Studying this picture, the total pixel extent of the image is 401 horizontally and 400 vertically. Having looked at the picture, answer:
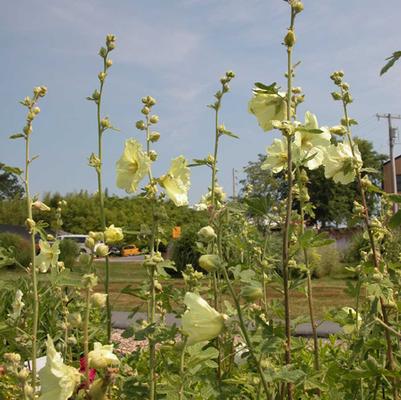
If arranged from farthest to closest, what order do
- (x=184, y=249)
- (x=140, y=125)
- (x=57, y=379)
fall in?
1. (x=184, y=249)
2. (x=140, y=125)
3. (x=57, y=379)

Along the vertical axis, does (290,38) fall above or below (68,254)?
above

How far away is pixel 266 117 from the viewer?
1.50 metres

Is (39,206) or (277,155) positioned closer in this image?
(277,155)

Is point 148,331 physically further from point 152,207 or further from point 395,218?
point 395,218

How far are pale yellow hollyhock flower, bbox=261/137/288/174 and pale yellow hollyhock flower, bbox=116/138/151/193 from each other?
0.38 metres

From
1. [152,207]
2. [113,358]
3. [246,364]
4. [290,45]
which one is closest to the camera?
[113,358]

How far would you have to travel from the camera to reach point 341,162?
75.4 inches

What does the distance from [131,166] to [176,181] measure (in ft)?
0.51

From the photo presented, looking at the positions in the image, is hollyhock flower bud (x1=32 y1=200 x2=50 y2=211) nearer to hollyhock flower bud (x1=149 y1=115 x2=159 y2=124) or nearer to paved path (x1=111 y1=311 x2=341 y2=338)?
hollyhock flower bud (x1=149 y1=115 x2=159 y2=124)

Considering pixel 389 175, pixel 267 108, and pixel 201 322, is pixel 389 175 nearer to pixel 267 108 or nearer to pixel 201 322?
pixel 267 108

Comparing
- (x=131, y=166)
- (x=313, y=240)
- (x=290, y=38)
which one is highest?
(x=290, y=38)

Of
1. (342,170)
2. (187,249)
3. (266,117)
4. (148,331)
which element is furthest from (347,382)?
(187,249)

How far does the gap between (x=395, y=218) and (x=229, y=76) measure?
1472mm

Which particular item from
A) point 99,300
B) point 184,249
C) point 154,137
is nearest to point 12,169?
point 154,137
